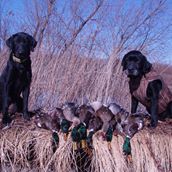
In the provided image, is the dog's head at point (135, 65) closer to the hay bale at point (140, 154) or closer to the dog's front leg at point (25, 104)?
the hay bale at point (140, 154)

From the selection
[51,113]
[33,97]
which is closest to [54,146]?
[51,113]

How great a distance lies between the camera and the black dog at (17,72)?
154 inches

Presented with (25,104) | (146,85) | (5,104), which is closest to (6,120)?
(5,104)

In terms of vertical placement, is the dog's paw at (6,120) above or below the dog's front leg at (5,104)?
below

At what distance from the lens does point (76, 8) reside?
24.7ft

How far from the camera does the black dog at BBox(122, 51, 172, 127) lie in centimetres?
413

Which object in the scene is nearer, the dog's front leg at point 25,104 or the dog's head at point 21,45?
the dog's head at point 21,45

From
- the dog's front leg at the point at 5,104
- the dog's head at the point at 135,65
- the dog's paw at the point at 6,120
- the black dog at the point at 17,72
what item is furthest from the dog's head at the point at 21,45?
the dog's head at the point at 135,65

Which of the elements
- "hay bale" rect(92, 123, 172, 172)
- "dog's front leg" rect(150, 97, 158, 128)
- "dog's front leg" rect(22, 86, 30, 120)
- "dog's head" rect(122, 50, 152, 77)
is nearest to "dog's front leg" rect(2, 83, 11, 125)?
"dog's front leg" rect(22, 86, 30, 120)

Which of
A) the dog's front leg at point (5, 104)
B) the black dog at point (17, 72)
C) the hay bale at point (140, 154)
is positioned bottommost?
the hay bale at point (140, 154)

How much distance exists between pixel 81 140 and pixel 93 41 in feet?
9.58

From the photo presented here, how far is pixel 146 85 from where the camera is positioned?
417 centimetres

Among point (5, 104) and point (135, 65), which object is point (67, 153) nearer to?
point (5, 104)

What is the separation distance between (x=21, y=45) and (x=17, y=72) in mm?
301
